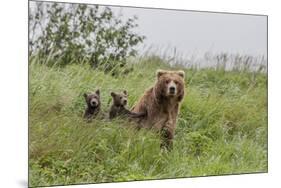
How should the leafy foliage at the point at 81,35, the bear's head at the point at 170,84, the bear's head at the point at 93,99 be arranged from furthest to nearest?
the bear's head at the point at 170,84, the bear's head at the point at 93,99, the leafy foliage at the point at 81,35

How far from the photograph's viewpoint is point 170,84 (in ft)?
12.6

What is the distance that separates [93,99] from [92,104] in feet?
0.11

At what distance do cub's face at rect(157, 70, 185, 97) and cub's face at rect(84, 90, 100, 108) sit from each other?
0.42 metres

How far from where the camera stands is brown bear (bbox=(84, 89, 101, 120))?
3693 millimetres

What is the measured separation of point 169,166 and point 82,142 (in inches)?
24.7

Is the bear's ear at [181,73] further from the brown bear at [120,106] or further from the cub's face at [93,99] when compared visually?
the cub's face at [93,99]

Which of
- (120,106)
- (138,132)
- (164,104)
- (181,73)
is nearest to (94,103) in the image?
(120,106)

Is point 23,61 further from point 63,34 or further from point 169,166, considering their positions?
point 169,166

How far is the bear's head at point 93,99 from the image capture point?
3.69 meters

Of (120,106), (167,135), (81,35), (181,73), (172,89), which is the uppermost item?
(81,35)

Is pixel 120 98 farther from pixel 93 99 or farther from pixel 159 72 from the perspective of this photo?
pixel 159 72

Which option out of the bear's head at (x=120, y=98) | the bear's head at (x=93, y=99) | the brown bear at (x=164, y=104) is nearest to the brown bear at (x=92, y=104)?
the bear's head at (x=93, y=99)

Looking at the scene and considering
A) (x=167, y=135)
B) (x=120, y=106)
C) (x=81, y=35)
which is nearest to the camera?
(x=81, y=35)

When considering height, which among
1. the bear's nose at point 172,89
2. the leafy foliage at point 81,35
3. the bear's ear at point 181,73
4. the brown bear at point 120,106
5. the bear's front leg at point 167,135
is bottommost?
the bear's front leg at point 167,135
